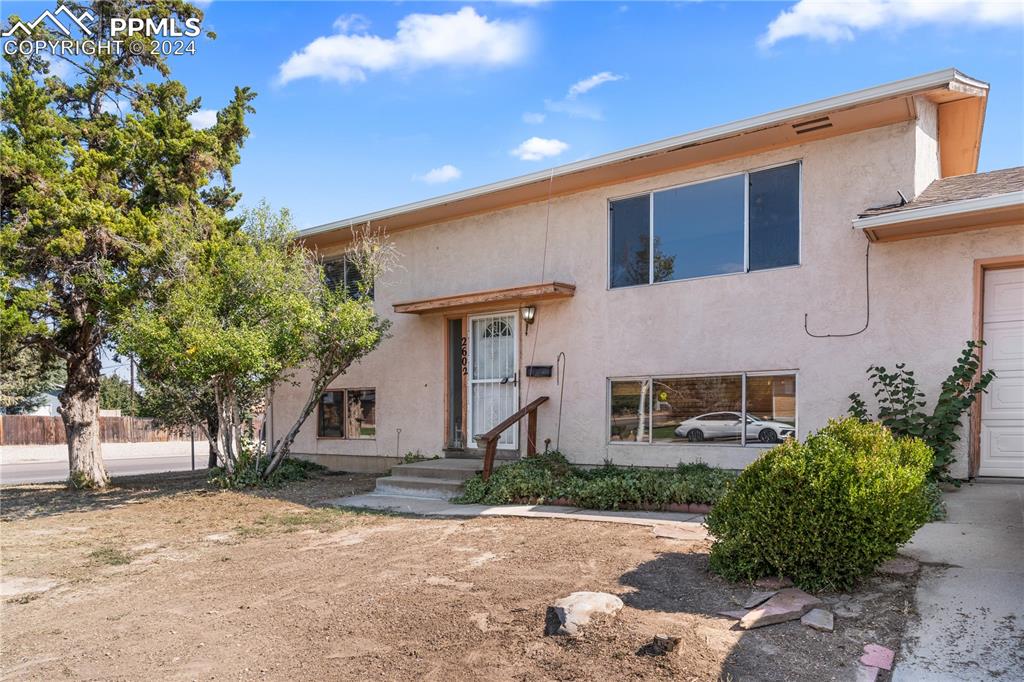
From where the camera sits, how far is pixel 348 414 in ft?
47.9

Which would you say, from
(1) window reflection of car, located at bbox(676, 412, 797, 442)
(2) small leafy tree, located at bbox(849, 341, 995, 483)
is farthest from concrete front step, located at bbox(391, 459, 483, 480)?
(2) small leafy tree, located at bbox(849, 341, 995, 483)

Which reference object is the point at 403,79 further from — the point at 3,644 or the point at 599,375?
the point at 3,644

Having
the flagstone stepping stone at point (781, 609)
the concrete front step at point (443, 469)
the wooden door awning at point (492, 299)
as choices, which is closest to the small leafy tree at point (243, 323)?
the wooden door awning at point (492, 299)

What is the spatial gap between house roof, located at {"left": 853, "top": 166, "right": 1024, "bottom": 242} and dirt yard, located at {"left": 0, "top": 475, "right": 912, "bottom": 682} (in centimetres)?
447

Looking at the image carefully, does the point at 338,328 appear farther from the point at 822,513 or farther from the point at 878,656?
the point at 878,656

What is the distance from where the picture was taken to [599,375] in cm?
1089

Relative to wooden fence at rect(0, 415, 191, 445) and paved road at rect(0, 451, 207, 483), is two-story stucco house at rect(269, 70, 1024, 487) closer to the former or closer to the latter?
paved road at rect(0, 451, 207, 483)

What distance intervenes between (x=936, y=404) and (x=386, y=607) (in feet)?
21.6

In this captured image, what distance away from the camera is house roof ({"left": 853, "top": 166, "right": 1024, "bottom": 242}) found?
739cm

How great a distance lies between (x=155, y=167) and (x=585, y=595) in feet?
34.2

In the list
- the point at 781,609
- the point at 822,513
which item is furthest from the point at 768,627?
the point at 822,513

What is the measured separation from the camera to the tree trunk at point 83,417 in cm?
1245

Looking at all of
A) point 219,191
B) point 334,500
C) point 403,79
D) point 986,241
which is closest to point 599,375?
point 334,500

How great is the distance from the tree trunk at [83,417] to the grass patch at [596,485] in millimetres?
7268
